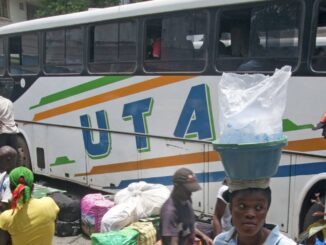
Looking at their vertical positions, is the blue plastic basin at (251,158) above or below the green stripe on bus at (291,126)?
above

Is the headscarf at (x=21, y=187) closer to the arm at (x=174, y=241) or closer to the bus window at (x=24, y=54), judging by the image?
the arm at (x=174, y=241)

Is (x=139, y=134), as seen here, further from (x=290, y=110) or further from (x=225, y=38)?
(x=290, y=110)

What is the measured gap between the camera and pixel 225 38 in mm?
5887

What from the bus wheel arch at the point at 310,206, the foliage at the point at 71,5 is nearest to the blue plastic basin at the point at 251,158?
the bus wheel arch at the point at 310,206

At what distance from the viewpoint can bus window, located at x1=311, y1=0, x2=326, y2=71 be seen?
16.4ft

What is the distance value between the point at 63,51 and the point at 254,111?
6.52 m

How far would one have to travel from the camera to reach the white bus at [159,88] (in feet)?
17.0

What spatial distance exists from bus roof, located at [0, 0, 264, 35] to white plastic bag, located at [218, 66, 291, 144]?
3.53 metres

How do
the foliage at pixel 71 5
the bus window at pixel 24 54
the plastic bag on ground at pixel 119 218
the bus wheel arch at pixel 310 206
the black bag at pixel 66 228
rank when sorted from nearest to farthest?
the bus wheel arch at pixel 310 206 < the plastic bag on ground at pixel 119 218 < the black bag at pixel 66 228 < the bus window at pixel 24 54 < the foliage at pixel 71 5

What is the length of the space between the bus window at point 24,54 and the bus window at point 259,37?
4201mm

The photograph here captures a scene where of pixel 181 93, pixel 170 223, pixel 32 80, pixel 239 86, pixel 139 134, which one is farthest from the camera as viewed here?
pixel 32 80

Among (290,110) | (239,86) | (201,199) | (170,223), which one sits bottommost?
(201,199)

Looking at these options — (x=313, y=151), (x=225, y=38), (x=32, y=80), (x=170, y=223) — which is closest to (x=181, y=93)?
(x=225, y=38)

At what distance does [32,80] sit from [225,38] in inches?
172
